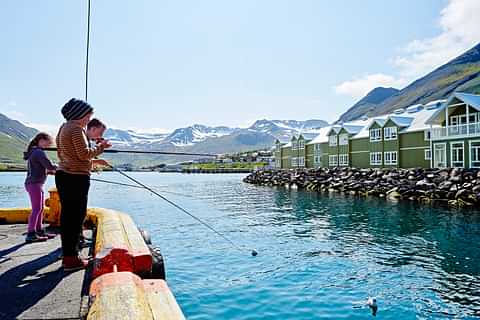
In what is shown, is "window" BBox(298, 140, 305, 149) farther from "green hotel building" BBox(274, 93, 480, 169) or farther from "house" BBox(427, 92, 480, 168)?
"house" BBox(427, 92, 480, 168)

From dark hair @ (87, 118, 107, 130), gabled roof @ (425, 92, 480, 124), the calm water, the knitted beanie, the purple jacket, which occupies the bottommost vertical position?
the calm water

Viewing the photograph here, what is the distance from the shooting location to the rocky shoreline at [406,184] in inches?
1160

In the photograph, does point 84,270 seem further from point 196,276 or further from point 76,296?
point 196,276

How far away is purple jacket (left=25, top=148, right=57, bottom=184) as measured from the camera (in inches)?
272

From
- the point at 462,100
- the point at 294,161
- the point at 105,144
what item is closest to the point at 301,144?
the point at 294,161

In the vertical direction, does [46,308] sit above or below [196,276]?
above

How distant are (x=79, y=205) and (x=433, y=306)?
7541 millimetres

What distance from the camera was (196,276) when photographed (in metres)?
10.0

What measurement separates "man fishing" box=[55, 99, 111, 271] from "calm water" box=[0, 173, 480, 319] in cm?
333

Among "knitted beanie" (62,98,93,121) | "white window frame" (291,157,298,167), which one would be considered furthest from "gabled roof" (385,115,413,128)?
"knitted beanie" (62,98,93,121)

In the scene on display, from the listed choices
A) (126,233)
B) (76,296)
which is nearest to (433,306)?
(126,233)

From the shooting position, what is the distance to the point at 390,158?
49.2 metres

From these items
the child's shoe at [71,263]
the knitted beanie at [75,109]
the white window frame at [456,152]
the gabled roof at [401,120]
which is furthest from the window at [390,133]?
the child's shoe at [71,263]

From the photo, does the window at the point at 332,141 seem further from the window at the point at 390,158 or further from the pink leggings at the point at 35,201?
the pink leggings at the point at 35,201
